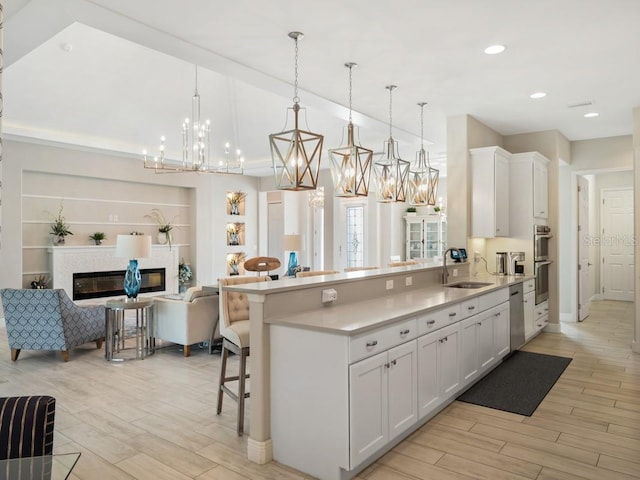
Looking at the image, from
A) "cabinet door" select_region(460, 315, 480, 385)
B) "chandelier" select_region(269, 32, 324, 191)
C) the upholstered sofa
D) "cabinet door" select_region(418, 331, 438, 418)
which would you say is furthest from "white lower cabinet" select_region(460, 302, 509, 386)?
the upholstered sofa

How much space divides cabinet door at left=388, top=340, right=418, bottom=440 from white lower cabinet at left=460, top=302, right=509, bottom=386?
0.89 meters

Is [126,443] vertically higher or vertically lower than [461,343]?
lower

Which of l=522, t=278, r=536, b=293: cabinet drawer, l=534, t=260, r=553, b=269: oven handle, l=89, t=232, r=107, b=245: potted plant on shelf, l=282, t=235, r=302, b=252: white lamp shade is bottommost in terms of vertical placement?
l=522, t=278, r=536, b=293: cabinet drawer

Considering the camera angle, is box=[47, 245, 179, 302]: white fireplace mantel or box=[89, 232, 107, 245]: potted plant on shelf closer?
box=[47, 245, 179, 302]: white fireplace mantel

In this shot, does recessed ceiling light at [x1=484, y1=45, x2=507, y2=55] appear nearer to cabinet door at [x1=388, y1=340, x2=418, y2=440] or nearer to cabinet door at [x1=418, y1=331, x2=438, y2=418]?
cabinet door at [x1=418, y1=331, x2=438, y2=418]

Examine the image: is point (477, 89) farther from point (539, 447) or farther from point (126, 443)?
point (126, 443)

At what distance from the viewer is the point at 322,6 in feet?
9.96

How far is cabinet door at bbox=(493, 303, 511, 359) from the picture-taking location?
4469 millimetres

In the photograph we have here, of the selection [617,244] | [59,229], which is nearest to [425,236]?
[617,244]

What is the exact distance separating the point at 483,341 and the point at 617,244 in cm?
711

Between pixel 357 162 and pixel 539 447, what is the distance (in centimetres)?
263

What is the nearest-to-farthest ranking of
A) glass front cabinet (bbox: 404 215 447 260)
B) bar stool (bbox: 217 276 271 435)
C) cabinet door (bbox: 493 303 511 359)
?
bar stool (bbox: 217 276 271 435), cabinet door (bbox: 493 303 511 359), glass front cabinet (bbox: 404 215 447 260)

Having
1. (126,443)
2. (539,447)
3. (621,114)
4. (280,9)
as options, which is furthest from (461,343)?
(621,114)

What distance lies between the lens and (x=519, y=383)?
13.6 ft
